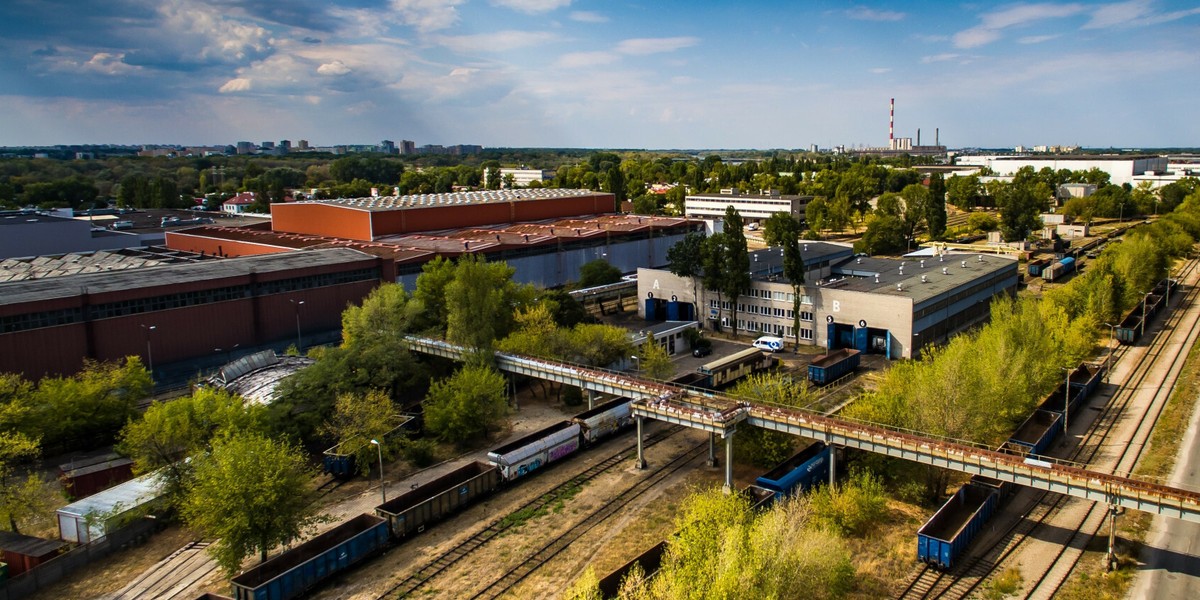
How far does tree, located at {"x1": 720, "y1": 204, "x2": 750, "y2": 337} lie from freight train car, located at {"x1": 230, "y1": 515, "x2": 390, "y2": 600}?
32909mm

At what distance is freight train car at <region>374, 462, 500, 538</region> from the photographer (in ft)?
92.9

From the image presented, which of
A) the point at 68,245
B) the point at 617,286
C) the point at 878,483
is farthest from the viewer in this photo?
the point at 68,245

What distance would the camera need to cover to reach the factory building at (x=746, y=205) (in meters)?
120

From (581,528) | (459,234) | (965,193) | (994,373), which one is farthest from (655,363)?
(965,193)

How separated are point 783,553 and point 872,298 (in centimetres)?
3506

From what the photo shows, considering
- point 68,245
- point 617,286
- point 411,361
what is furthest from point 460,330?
point 68,245

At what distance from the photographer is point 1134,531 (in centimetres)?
2702

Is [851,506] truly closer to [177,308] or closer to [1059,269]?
[177,308]

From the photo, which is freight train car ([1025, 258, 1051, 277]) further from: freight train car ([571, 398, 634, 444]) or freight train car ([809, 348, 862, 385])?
freight train car ([571, 398, 634, 444])

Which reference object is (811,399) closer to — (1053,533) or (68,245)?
(1053,533)

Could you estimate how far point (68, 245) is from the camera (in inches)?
→ 2862

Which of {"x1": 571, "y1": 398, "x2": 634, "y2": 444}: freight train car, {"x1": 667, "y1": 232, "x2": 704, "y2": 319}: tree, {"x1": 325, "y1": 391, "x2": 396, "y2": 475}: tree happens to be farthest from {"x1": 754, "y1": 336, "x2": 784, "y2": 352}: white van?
{"x1": 325, "y1": 391, "x2": 396, "y2": 475}: tree

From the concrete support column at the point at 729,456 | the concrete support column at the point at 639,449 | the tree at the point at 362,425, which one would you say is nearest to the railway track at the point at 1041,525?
the concrete support column at the point at 729,456

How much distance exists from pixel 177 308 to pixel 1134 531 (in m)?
49.0
